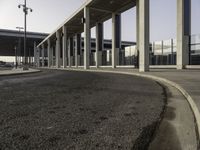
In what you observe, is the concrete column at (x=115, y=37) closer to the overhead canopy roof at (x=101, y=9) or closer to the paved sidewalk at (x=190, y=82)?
the overhead canopy roof at (x=101, y=9)

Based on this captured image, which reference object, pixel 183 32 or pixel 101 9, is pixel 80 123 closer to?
pixel 183 32

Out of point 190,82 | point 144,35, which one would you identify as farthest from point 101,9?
point 190,82

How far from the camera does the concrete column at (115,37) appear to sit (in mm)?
43281

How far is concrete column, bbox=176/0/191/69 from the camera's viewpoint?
85.6 ft

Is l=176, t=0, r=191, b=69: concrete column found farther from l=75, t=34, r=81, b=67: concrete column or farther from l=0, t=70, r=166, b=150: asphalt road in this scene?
l=75, t=34, r=81, b=67: concrete column

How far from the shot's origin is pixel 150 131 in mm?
4453

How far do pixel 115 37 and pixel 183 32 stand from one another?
740 inches

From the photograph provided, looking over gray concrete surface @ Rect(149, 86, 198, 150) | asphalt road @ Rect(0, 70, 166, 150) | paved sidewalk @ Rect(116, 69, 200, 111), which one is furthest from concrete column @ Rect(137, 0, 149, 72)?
gray concrete surface @ Rect(149, 86, 198, 150)

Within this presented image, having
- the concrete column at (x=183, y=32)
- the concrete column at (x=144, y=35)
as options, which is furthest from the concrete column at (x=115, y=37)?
the concrete column at (x=144, y=35)

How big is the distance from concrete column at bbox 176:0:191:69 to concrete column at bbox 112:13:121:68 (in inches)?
685

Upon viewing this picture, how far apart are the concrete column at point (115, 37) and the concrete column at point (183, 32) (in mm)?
17398

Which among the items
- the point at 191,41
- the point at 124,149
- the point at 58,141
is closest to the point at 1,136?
the point at 58,141

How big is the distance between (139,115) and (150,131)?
1241 mm

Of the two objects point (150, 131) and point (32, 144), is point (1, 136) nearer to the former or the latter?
point (32, 144)
